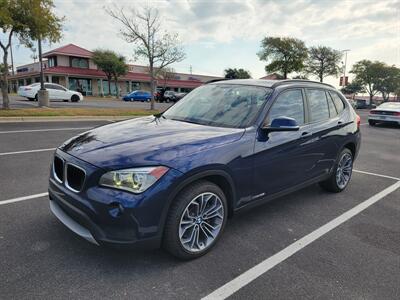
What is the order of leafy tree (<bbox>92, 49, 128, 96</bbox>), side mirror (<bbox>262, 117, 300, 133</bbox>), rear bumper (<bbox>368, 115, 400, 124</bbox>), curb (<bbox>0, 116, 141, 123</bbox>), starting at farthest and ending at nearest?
leafy tree (<bbox>92, 49, 128, 96</bbox>)
rear bumper (<bbox>368, 115, 400, 124</bbox>)
curb (<bbox>0, 116, 141, 123</bbox>)
side mirror (<bbox>262, 117, 300, 133</bbox>)

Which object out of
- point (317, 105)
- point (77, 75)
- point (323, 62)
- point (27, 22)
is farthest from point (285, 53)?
point (317, 105)

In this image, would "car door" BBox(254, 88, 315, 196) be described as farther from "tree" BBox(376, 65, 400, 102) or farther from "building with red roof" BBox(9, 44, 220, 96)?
"tree" BBox(376, 65, 400, 102)

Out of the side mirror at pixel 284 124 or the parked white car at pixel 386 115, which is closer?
the side mirror at pixel 284 124

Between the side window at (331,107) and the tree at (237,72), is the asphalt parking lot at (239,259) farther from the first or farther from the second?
the tree at (237,72)

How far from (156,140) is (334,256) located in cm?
216

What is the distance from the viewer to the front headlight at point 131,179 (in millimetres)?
2588

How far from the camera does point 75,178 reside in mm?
2828

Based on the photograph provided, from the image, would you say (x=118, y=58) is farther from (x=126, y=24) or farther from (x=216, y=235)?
(x=216, y=235)

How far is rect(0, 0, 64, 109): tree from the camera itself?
12734mm

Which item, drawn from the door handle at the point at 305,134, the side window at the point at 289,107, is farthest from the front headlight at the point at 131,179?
the door handle at the point at 305,134

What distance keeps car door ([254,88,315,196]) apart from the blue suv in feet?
0.04

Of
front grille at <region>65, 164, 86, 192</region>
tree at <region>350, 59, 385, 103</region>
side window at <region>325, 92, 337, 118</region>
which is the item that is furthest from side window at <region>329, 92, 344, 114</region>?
tree at <region>350, 59, 385, 103</region>

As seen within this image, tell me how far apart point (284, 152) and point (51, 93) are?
23481mm

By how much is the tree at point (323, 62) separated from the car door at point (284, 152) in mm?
52108
